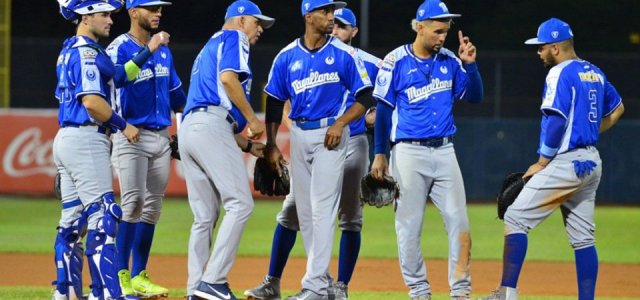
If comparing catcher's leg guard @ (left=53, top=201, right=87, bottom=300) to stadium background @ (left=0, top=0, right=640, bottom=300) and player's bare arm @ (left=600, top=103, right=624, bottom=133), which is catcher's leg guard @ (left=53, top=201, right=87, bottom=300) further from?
player's bare arm @ (left=600, top=103, right=624, bottom=133)

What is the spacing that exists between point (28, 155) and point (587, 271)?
1271 centimetres

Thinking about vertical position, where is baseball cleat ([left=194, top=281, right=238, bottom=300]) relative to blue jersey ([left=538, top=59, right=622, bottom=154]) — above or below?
below

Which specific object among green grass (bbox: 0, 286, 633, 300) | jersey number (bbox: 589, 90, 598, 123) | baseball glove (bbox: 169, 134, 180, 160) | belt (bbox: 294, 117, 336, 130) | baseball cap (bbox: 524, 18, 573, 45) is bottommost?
green grass (bbox: 0, 286, 633, 300)

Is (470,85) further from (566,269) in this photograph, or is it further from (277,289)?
(566,269)

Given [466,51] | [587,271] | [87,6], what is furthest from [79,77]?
[587,271]

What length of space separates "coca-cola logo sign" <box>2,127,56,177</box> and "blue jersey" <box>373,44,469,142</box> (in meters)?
11.7


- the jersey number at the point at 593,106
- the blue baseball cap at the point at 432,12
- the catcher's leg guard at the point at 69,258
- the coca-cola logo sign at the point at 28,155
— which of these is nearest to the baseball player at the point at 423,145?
the blue baseball cap at the point at 432,12

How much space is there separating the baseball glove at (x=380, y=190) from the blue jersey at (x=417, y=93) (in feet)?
1.04

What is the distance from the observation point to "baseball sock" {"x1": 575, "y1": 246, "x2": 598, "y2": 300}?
24.8 ft

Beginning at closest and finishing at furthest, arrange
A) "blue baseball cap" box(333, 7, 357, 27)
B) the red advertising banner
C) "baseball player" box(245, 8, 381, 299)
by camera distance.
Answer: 1. "baseball player" box(245, 8, 381, 299)
2. "blue baseball cap" box(333, 7, 357, 27)
3. the red advertising banner

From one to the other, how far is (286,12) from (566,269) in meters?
21.3

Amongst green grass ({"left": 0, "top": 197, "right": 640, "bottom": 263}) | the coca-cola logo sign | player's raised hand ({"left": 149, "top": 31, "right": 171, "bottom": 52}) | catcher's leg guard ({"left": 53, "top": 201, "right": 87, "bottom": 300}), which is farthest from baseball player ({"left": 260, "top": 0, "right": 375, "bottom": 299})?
the coca-cola logo sign

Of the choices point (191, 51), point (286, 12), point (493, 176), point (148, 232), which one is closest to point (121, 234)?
point (148, 232)

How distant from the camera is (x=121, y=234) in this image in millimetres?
8219
